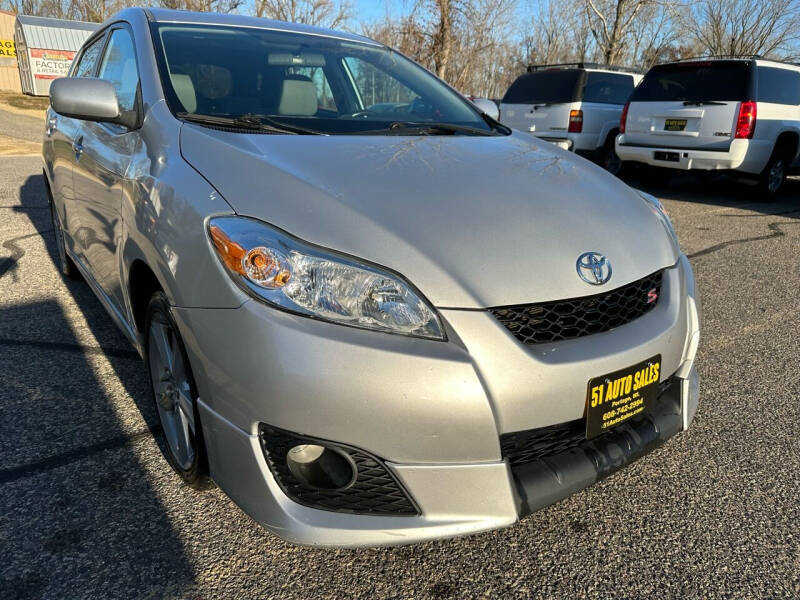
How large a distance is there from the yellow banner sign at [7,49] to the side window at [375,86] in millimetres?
39307

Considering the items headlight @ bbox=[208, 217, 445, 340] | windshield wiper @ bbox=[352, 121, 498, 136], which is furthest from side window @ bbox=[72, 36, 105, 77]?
headlight @ bbox=[208, 217, 445, 340]

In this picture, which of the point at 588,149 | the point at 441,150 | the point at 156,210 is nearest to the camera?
the point at 156,210

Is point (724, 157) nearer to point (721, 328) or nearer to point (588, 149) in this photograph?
point (588, 149)

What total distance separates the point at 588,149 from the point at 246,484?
9.34 m

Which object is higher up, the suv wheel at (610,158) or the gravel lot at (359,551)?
the gravel lot at (359,551)

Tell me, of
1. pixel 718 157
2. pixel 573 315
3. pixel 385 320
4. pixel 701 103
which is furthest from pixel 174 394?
pixel 701 103

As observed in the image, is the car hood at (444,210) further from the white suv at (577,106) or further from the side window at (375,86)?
the white suv at (577,106)

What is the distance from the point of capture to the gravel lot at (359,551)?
5.78ft

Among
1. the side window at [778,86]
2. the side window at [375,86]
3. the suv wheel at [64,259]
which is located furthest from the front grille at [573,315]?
the side window at [778,86]

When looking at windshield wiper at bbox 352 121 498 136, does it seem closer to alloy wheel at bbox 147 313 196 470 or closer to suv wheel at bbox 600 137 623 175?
alloy wheel at bbox 147 313 196 470

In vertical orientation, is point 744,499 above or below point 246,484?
below

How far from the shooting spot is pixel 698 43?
116 feet

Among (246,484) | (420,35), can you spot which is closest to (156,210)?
(246,484)

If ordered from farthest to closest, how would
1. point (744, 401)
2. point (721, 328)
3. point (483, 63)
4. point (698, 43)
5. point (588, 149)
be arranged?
point (698, 43), point (483, 63), point (588, 149), point (721, 328), point (744, 401)
